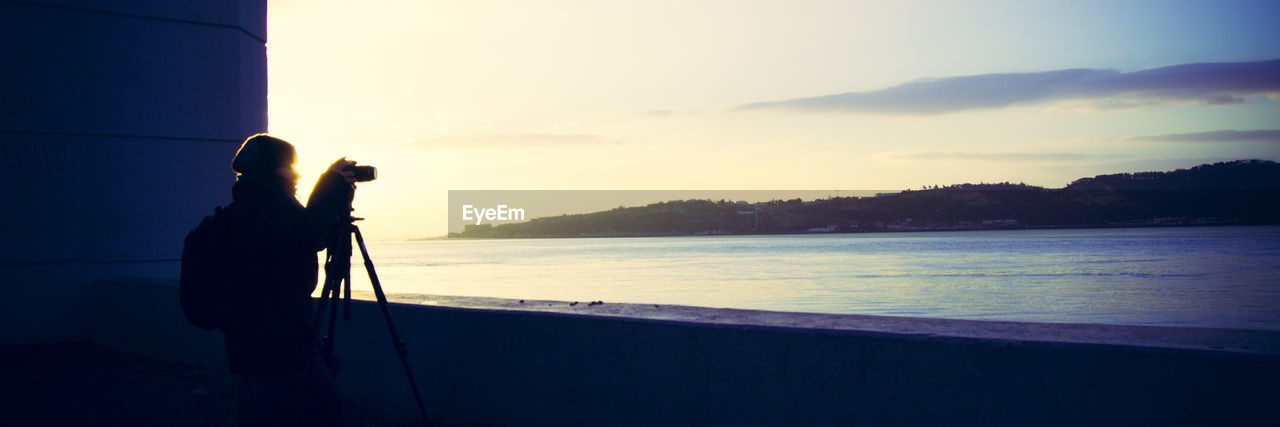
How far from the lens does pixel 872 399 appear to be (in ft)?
10.3

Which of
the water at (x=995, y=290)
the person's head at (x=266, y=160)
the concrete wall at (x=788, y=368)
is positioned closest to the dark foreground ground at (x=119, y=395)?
the concrete wall at (x=788, y=368)

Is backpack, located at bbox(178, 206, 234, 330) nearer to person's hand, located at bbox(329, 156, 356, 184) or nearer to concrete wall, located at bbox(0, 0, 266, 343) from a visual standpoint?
person's hand, located at bbox(329, 156, 356, 184)

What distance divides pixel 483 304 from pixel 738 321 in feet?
5.73

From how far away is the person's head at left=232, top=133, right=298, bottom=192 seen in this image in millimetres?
2684

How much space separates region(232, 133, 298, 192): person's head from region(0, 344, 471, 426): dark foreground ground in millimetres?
1736

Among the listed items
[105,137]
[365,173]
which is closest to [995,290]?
[105,137]

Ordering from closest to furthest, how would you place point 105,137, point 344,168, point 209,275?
1. point 209,275
2. point 344,168
3. point 105,137

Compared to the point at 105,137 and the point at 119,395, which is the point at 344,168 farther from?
the point at 105,137

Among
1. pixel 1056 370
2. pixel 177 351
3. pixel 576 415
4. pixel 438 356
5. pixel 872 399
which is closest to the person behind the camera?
pixel 1056 370

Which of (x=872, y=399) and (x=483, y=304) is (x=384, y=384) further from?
(x=872, y=399)

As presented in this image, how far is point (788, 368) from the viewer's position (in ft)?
11.1

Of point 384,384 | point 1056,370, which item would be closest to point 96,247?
point 384,384

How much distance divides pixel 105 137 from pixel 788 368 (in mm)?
7469

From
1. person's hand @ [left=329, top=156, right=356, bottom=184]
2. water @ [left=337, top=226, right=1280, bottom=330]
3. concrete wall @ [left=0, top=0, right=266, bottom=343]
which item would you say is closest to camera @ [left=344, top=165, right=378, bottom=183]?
person's hand @ [left=329, top=156, right=356, bottom=184]
